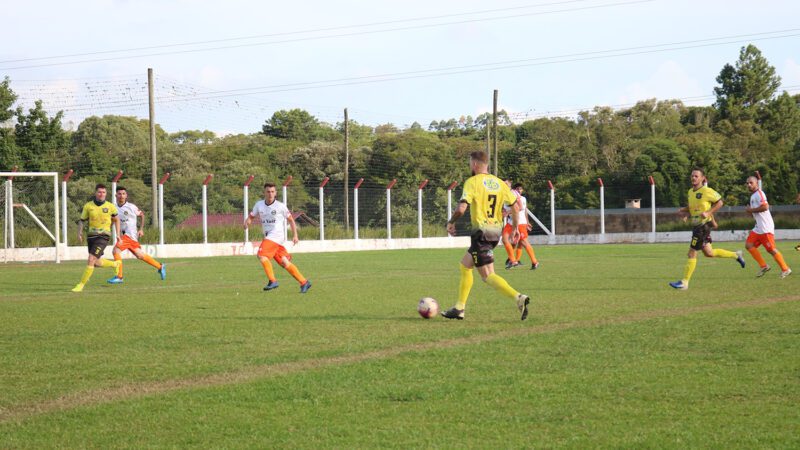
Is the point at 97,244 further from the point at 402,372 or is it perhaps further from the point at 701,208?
the point at 402,372

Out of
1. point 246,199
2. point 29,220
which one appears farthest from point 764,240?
point 29,220

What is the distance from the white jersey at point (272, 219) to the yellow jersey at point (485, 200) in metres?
6.38

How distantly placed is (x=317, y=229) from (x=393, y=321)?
2788 centimetres

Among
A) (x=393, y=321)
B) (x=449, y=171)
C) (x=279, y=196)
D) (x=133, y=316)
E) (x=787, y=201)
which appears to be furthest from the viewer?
(x=449, y=171)

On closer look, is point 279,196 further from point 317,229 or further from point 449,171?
point 449,171

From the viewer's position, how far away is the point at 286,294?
15.9m

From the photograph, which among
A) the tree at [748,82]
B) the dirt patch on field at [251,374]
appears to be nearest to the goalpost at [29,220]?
the dirt patch on field at [251,374]

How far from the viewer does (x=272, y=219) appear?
17.0 m

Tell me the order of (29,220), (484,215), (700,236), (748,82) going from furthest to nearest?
(748,82)
(29,220)
(700,236)
(484,215)

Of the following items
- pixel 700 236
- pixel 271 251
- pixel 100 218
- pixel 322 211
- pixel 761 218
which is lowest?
pixel 271 251

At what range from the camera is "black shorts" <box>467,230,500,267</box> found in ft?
37.0

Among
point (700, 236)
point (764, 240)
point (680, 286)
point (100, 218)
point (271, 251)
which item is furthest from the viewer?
point (100, 218)

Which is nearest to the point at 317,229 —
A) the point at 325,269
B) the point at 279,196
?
the point at 279,196

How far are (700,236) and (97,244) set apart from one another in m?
11.0
